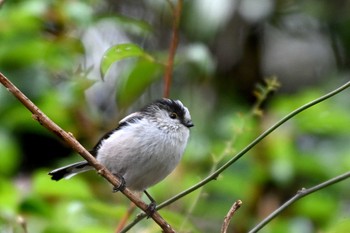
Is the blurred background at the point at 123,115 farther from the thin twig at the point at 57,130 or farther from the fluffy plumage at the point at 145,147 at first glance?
the thin twig at the point at 57,130

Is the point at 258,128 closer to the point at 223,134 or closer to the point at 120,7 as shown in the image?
the point at 223,134

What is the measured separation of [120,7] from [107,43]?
0.49m

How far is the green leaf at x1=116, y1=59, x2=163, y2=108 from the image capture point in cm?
333

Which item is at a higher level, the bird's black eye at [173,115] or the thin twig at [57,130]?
the thin twig at [57,130]

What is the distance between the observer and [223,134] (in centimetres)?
449

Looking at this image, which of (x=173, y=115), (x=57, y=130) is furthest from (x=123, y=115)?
(x=57, y=130)

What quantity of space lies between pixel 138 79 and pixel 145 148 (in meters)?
0.47

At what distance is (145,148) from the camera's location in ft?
9.98

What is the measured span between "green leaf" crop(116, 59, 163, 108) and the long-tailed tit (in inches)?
6.0

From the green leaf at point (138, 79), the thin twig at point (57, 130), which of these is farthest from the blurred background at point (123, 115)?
the thin twig at point (57, 130)

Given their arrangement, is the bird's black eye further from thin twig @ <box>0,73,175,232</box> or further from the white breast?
thin twig @ <box>0,73,175,232</box>

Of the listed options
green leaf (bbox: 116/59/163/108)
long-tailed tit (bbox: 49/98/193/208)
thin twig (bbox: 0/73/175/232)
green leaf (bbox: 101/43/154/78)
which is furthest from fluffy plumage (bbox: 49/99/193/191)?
thin twig (bbox: 0/73/175/232)

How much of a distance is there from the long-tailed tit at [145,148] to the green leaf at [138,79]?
15 centimetres

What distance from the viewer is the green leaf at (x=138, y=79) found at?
10.9ft
